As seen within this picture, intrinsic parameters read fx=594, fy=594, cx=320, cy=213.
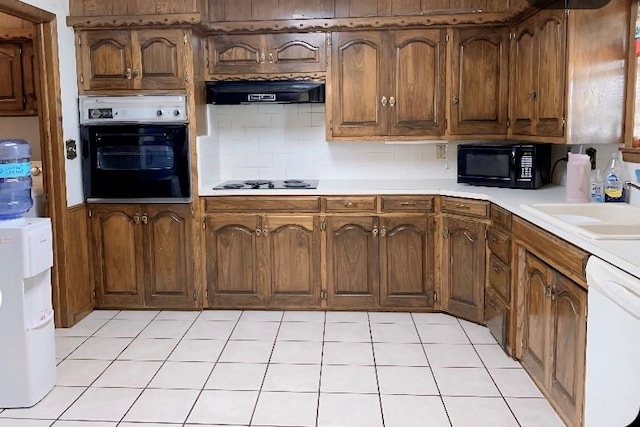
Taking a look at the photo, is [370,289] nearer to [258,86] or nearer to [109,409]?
[258,86]

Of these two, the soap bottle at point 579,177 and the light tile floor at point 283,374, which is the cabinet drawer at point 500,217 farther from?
the light tile floor at point 283,374

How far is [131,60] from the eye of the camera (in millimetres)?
3896

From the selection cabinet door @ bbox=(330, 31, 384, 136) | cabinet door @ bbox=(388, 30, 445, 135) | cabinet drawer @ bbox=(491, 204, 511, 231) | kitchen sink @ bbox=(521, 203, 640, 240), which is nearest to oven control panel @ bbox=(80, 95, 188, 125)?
cabinet door @ bbox=(330, 31, 384, 136)

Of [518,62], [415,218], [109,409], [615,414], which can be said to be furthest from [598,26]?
[109,409]

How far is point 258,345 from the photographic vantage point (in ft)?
11.4

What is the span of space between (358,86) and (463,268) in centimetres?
141

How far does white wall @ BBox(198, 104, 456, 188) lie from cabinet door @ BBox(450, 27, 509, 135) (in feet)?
1.36

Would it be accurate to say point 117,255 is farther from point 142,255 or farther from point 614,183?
point 614,183

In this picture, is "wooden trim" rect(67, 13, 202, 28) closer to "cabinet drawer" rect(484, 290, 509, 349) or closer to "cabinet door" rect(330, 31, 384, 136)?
"cabinet door" rect(330, 31, 384, 136)

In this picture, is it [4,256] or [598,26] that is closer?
[4,256]

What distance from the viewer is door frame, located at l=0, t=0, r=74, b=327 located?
3.60 m

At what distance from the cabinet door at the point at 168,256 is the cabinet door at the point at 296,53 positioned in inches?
45.7

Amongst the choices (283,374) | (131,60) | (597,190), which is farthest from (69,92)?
(597,190)

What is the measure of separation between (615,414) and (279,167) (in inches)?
121
